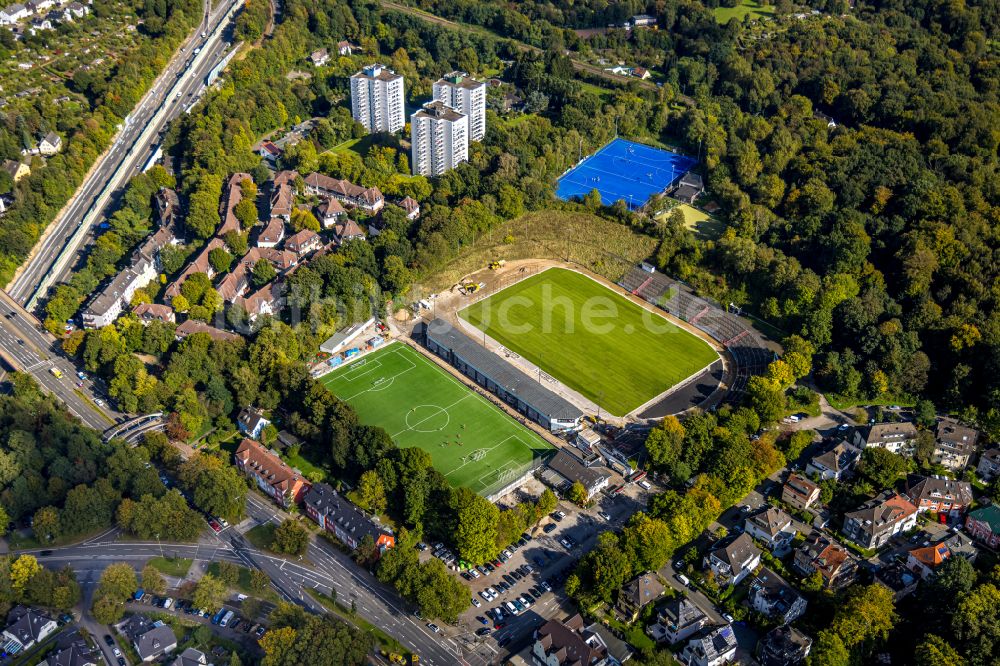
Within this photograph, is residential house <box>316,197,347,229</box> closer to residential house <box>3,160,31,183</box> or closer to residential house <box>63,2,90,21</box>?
residential house <box>3,160,31,183</box>

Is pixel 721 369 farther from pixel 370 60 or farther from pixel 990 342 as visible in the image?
pixel 370 60

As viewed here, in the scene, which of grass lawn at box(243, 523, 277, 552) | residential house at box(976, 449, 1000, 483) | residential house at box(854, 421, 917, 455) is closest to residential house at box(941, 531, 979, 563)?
residential house at box(976, 449, 1000, 483)

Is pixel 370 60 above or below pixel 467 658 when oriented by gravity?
above

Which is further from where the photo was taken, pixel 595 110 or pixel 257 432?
pixel 595 110

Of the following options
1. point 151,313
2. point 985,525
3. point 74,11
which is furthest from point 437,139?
point 985,525

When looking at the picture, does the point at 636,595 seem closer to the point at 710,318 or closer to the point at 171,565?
the point at 171,565

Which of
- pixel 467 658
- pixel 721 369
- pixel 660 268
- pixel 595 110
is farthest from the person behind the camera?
pixel 595 110

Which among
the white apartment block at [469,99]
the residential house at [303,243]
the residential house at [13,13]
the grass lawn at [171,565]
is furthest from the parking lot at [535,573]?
the residential house at [13,13]

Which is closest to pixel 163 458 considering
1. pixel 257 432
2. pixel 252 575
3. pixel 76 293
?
pixel 257 432

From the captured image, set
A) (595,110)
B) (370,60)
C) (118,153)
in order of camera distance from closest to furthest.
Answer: (118,153)
(595,110)
(370,60)
